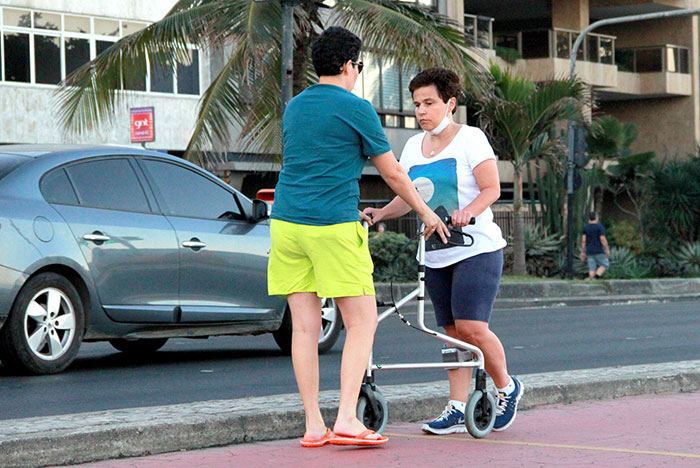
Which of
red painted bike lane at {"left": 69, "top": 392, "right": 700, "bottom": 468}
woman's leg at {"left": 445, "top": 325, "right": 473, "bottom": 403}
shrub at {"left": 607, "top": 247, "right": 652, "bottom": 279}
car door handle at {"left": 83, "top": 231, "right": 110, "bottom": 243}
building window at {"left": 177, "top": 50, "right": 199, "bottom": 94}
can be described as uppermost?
building window at {"left": 177, "top": 50, "right": 199, "bottom": 94}

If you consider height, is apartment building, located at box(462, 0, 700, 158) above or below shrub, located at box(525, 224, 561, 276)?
above

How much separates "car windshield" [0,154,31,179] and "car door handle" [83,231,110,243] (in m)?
0.68

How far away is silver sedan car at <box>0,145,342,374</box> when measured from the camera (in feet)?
28.7

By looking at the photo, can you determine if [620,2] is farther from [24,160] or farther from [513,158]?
[24,160]

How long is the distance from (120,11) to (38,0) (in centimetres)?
225

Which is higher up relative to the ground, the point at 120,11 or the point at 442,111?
the point at 120,11

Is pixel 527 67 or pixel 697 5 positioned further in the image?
pixel 697 5

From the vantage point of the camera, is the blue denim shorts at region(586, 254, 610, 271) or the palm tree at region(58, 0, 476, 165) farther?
the blue denim shorts at region(586, 254, 610, 271)

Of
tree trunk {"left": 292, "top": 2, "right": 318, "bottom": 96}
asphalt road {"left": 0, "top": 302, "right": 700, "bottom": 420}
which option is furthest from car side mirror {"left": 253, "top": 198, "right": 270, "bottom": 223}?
tree trunk {"left": 292, "top": 2, "right": 318, "bottom": 96}

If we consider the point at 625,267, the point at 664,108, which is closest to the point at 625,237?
the point at 625,267

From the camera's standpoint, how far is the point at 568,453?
568 centimetres

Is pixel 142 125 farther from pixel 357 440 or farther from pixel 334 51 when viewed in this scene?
pixel 357 440

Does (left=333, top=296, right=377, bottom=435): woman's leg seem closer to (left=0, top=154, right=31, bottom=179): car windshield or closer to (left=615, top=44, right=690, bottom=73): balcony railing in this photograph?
(left=0, top=154, right=31, bottom=179): car windshield

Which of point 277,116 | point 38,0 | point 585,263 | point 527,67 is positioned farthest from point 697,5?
point 277,116
